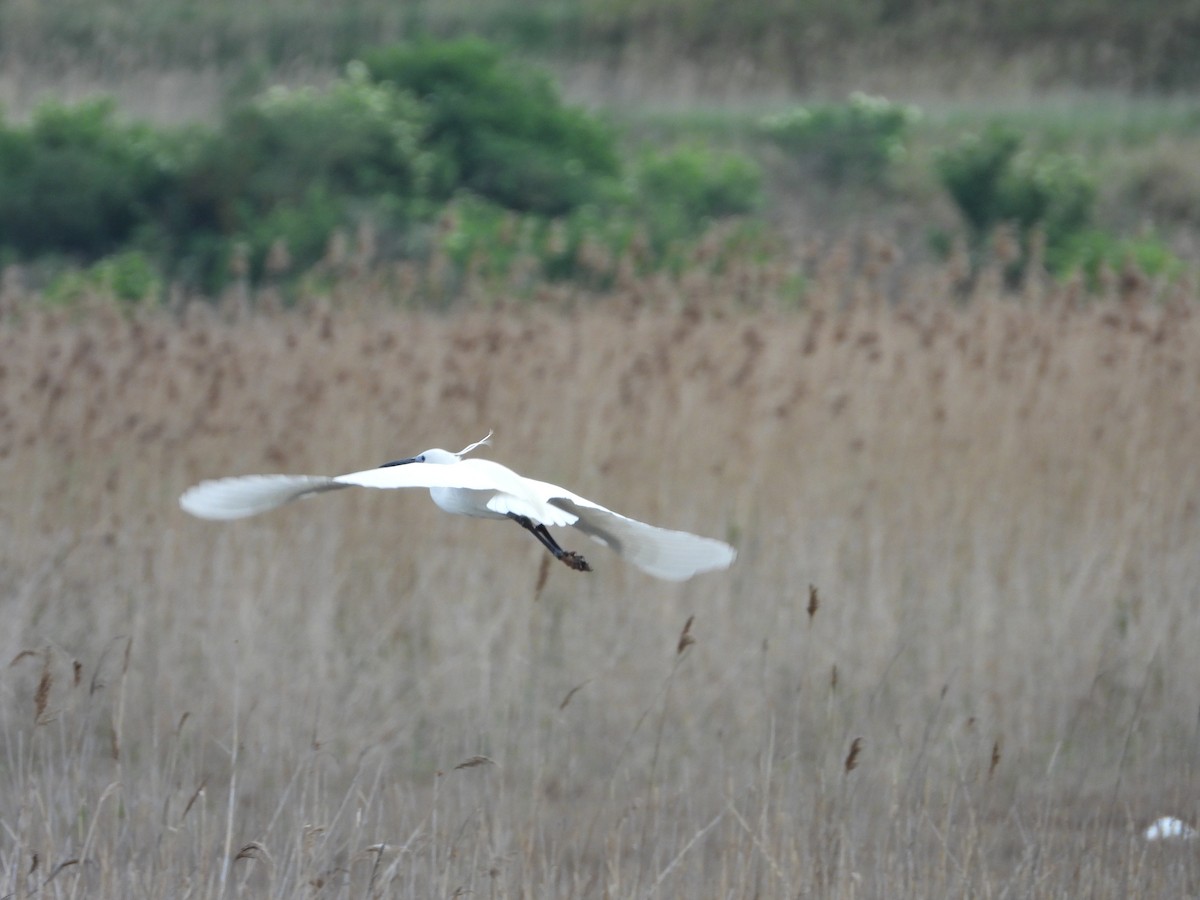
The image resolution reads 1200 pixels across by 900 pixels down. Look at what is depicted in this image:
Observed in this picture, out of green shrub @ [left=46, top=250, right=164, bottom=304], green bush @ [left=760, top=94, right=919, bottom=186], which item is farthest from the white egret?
green bush @ [left=760, top=94, right=919, bottom=186]

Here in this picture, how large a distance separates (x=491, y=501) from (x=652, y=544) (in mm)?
262

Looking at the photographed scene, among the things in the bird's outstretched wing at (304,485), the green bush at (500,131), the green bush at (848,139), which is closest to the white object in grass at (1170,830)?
the bird's outstretched wing at (304,485)

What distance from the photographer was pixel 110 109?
9852mm

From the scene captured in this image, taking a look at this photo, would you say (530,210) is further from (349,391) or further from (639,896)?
(639,896)

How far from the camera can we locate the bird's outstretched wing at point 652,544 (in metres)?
2.06

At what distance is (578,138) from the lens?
32.3ft

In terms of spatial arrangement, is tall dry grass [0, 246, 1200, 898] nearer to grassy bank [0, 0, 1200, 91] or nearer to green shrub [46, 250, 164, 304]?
green shrub [46, 250, 164, 304]

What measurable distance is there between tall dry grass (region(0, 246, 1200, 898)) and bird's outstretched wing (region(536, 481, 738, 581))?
0.65 m

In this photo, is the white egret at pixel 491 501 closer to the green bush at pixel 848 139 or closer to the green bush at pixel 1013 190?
the green bush at pixel 1013 190

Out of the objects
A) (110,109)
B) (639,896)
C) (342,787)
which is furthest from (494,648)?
(110,109)

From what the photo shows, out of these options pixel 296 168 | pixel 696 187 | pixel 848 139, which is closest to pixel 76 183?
pixel 296 168

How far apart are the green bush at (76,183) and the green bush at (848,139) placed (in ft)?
15.1

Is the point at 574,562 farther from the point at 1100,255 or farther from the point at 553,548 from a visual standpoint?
the point at 1100,255

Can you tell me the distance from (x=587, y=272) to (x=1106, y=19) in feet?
36.0
